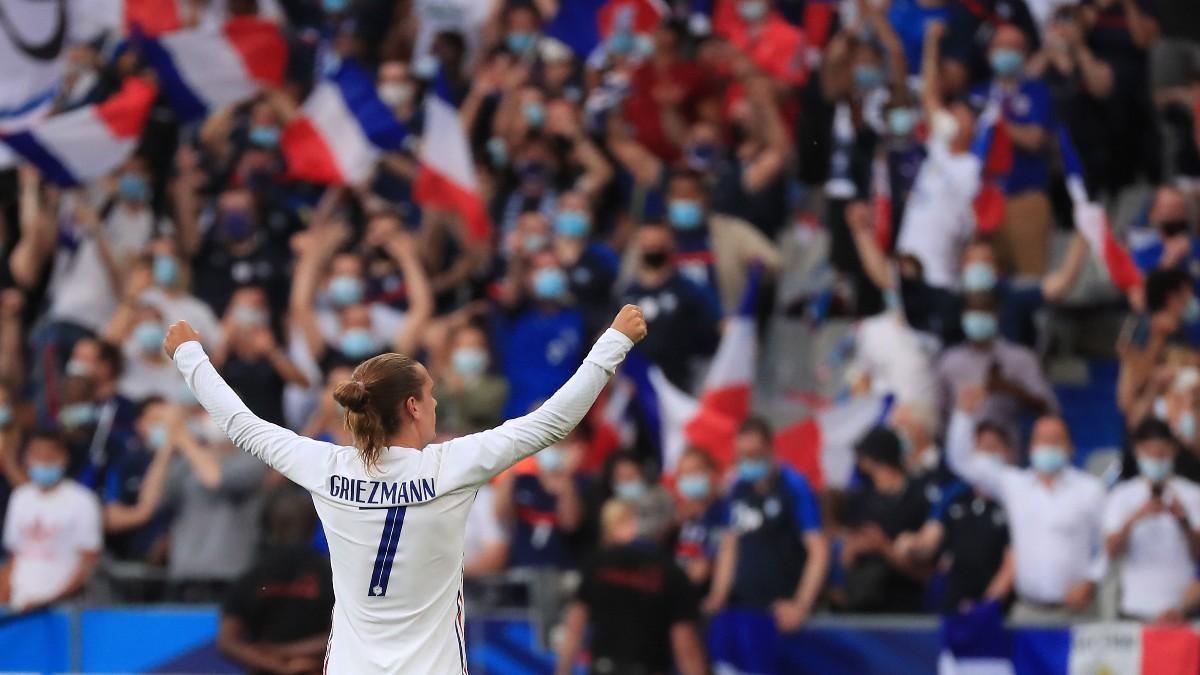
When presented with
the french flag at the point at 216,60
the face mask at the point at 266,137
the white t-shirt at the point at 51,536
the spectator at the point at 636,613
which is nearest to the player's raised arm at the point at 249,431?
the spectator at the point at 636,613

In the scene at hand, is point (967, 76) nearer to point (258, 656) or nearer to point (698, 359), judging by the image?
point (698, 359)

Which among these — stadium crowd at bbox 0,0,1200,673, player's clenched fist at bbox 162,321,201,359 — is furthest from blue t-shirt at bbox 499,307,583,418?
player's clenched fist at bbox 162,321,201,359

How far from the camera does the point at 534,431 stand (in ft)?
19.2

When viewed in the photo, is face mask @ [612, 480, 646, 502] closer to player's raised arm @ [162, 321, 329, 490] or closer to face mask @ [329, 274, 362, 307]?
face mask @ [329, 274, 362, 307]

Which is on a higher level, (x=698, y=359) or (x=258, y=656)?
(x=698, y=359)

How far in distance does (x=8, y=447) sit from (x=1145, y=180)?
7.50 meters

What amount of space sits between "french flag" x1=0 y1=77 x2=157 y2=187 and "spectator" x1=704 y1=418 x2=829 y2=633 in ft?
17.6

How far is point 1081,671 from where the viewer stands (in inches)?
408

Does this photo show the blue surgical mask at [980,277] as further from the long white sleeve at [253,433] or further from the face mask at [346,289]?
the long white sleeve at [253,433]

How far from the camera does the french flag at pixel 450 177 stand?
14.1 metres

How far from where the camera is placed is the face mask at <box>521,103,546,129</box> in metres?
14.7

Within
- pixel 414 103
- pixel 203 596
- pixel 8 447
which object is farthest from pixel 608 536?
pixel 414 103

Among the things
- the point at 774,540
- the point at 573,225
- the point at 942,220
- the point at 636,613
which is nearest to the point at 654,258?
the point at 573,225

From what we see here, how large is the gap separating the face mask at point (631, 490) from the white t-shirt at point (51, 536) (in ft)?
10.2
